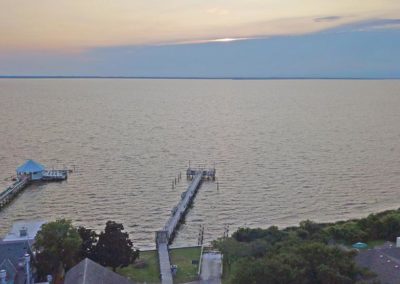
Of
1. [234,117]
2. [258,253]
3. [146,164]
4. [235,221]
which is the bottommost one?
[258,253]

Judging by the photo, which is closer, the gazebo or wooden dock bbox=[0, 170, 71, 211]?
wooden dock bbox=[0, 170, 71, 211]

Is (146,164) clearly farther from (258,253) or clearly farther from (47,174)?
(258,253)

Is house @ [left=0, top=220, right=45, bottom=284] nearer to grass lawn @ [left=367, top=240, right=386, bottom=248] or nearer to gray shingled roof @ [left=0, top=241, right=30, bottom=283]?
gray shingled roof @ [left=0, top=241, right=30, bottom=283]

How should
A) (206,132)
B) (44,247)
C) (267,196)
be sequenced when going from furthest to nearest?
(206,132)
(267,196)
(44,247)

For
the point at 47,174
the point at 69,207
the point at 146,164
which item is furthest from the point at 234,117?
the point at 69,207

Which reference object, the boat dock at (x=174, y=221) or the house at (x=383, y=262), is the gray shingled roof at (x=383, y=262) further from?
the boat dock at (x=174, y=221)

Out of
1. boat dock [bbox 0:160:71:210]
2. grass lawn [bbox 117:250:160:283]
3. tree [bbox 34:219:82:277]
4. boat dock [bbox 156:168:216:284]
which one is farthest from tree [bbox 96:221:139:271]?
boat dock [bbox 0:160:71:210]

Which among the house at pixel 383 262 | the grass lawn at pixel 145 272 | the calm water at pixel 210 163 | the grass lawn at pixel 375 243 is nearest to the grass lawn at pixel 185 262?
the grass lawn at pixel 145 272
